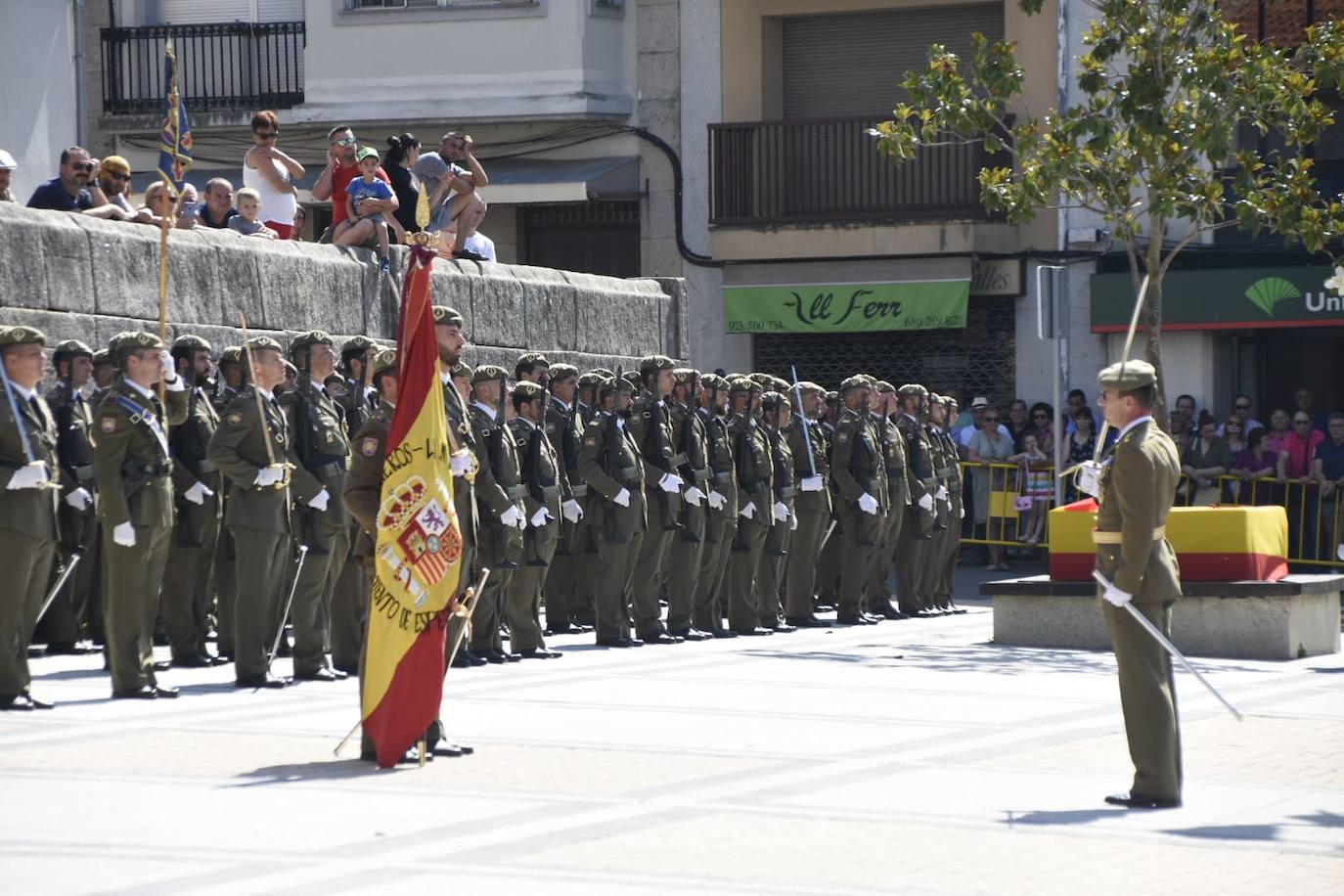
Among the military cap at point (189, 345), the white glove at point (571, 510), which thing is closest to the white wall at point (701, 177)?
the white glove at point (571, 510)

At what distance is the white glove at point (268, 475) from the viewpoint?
1221 cm

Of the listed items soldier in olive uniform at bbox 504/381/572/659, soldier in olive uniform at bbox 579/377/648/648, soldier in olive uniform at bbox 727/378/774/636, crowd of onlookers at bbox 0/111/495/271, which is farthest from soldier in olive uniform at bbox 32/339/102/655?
soldier in olive uniform at bbox 727/378/774/636

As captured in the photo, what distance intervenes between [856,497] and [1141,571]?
9069 millimetres

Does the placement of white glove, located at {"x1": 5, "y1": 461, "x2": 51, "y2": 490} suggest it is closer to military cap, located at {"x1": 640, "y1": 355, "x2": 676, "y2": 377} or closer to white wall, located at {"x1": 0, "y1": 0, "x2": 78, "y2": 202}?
military cap, located at {"x1": 640, "y1": 355, "x2": 676, "y2": 377}

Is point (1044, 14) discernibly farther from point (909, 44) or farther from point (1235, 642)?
point (1235, 642)

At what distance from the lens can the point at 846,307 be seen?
1037 inches

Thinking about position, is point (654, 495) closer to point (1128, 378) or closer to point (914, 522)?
point (914, 522)

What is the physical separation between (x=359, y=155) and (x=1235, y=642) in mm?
7157

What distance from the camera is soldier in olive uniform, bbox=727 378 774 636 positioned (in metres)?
16.6

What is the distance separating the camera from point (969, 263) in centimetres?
2577

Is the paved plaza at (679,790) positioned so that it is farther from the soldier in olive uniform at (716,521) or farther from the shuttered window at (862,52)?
the shuttered window at (862,52)

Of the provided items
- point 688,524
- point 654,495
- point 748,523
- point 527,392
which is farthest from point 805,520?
point 527,392

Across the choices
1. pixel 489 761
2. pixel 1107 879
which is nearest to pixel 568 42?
pixel 489 761

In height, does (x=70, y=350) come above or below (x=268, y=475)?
above
